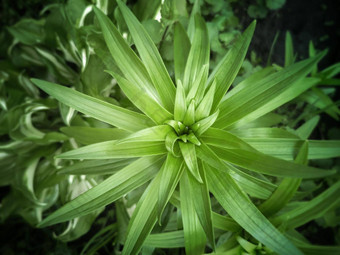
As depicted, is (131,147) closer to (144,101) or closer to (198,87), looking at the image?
(144,101)

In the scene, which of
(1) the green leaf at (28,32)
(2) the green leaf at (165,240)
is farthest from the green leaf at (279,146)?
(1) the green leaf at (28,32)

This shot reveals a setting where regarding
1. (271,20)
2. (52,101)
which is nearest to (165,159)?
(52,101)

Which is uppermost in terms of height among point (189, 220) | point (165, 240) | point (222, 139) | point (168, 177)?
point (222, 139)

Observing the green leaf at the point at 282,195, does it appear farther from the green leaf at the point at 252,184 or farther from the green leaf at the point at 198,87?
the green leaf at the point at 198,87

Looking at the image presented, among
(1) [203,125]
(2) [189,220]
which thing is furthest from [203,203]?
(1) [203,125]

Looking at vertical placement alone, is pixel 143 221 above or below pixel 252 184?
below

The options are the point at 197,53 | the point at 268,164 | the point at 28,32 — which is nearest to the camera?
the point at 268,164

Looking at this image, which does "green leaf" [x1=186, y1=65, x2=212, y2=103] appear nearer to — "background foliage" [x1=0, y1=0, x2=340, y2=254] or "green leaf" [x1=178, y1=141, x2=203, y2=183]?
"green leaf" [x1=178, y1=141, x2=203, y2=183]

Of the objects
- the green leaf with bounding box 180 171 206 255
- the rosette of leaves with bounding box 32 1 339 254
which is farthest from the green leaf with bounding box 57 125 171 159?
the green leaf with bounding box 180 171 206 255
